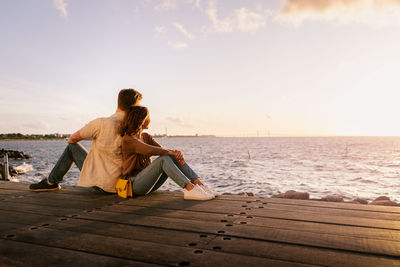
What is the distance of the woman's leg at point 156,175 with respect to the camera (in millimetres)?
4098

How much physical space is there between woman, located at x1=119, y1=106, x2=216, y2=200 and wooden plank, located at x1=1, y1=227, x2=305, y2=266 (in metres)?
1.64

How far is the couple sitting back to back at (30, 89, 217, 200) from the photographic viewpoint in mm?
4156

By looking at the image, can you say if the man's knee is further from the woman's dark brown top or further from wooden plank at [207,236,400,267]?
wooden plank at [207,236,400,267]

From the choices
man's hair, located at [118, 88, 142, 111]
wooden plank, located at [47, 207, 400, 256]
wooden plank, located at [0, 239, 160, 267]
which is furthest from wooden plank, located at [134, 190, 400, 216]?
wooden plank, located at [0, 239, 160, 267]

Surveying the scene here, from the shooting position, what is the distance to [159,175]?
4.25 m

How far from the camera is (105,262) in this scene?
2008 millimetres

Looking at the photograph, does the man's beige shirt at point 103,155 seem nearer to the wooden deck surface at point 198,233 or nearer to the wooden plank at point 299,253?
the wooden deck surface at point 198,233

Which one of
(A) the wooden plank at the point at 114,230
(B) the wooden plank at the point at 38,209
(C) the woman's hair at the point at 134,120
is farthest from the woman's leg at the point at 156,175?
(A) the wooden plank at the point at 114,230

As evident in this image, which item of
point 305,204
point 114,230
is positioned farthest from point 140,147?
point 305,204

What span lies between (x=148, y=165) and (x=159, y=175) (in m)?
0.22

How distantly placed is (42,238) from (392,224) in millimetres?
3193

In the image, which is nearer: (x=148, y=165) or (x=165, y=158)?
(x=165, y=158)

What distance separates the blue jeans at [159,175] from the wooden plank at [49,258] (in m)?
1.97

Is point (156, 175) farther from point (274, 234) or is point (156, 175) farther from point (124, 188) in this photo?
point (274, 234)
